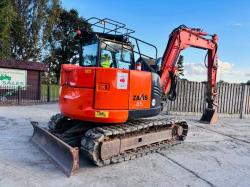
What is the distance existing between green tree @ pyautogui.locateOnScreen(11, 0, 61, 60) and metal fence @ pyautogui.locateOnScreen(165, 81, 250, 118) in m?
21.3

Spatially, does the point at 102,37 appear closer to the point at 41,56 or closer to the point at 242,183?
the point at 242,183

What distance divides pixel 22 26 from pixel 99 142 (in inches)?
1088

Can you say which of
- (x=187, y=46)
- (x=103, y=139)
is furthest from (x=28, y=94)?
(x=103, y=139)

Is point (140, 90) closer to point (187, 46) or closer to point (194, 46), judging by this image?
point (187, 46)

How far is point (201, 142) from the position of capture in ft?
26.9

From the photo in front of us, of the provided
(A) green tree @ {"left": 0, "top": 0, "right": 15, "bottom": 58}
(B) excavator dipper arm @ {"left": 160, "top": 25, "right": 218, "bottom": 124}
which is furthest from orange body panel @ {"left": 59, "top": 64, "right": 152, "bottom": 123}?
(A) green tree @ {"left": 0, "top": 0, "right": 15, "bottom": 58}

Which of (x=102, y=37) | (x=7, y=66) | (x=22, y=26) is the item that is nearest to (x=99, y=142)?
(x=102, y=37)

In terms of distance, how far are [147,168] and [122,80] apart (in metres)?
1.73

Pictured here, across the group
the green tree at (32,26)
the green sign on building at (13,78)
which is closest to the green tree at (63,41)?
the green tree at (32,26)

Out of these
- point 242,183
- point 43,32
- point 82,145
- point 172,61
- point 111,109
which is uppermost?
point 43,32

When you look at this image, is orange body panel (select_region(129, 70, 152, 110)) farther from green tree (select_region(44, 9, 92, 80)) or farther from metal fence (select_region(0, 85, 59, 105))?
green tree (select_region(44, 9, 92, 80))

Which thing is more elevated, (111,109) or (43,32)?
(43,32)

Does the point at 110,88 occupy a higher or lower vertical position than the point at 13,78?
lower

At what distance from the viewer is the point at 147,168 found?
569 centimetres
